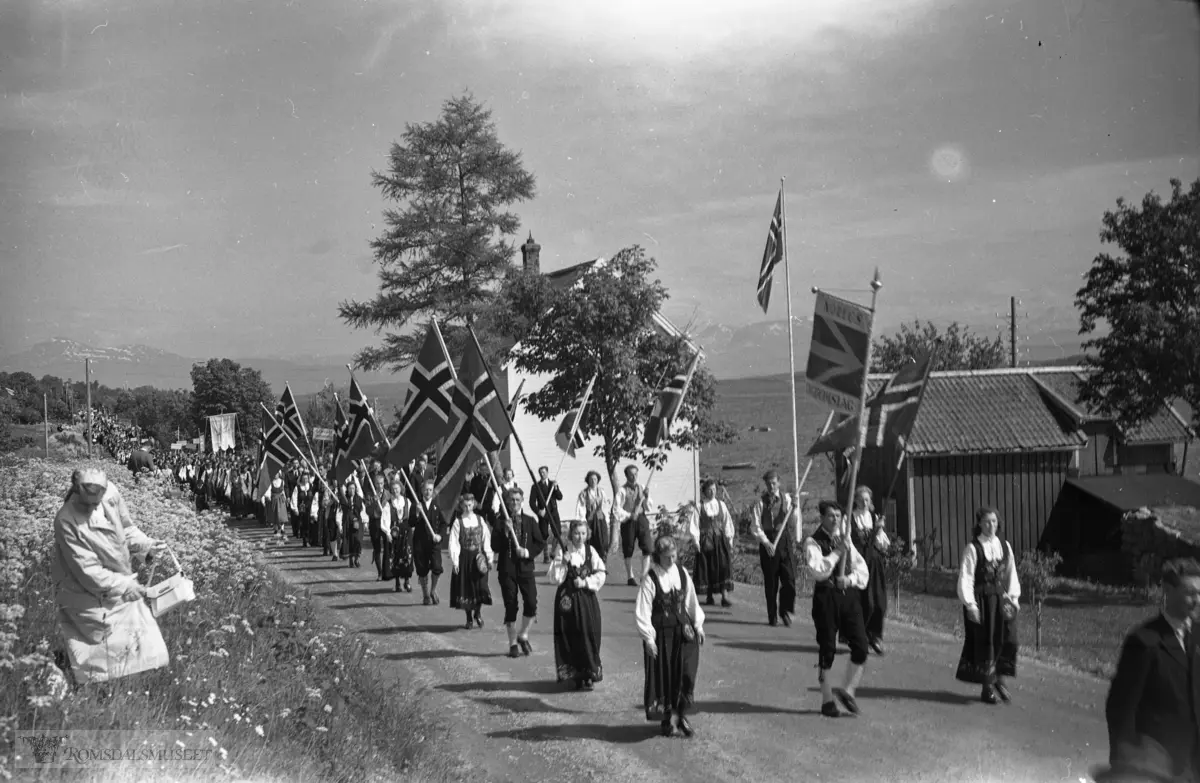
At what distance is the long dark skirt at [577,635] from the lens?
10.5 meters

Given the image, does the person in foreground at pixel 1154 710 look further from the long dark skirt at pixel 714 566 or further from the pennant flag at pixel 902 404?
the long dark skirt at pixel 714 566

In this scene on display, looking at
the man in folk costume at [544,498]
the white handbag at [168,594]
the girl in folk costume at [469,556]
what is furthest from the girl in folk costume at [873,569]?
the white handbag at [168,594]

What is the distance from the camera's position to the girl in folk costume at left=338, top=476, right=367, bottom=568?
20.7m

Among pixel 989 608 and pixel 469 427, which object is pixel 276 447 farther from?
pixel 989 608

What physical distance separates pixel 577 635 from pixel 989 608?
3775 millimetres

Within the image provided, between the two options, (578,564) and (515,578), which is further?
(515,578)

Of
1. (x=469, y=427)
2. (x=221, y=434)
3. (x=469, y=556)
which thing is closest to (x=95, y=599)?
(x=469, y=427)

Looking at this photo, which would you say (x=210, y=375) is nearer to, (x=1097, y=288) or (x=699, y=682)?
(x=1097, y=288)

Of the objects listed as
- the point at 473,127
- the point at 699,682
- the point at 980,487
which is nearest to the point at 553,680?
the point at 699,682

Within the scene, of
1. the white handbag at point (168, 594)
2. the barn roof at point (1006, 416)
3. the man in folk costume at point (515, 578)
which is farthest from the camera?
the barn roof at point (1006, 416)

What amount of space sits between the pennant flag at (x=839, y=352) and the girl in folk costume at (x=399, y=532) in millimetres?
8481

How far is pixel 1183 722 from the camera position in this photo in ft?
15.1

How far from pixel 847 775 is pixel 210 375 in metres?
67.6

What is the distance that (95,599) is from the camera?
6.82m
